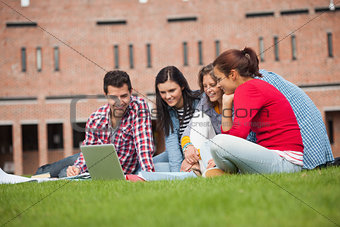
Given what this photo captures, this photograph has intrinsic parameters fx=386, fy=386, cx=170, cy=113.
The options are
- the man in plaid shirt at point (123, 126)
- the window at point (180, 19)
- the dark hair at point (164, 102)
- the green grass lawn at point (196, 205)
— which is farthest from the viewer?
the window at point (180, 19)

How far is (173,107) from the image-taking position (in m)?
6.30

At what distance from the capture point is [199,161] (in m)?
5.35

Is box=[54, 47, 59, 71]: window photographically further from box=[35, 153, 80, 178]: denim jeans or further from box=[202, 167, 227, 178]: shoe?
box=[202, 167, 227, 178]: shoe

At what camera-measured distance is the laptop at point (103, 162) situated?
15.4 ft

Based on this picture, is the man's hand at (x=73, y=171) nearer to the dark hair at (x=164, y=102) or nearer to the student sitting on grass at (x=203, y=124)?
the dark hair at (x=164, y=102)

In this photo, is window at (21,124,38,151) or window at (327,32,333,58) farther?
window at (21,124,38,151)

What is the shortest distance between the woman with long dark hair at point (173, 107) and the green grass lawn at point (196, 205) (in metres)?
2.40

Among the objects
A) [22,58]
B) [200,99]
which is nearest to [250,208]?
[200,99]

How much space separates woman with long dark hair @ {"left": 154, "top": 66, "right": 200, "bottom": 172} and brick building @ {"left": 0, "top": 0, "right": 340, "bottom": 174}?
781 inches

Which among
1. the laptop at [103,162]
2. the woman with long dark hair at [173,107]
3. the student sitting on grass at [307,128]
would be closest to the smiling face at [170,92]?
the woman with long dark hair at [173,107]

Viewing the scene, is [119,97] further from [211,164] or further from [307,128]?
[307,128]

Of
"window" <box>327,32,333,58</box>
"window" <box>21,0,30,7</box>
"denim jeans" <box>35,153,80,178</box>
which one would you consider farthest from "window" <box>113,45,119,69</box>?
"denim jeans" <box>35,153,80,178</box>

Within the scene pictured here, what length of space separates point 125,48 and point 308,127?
2337 centimetres

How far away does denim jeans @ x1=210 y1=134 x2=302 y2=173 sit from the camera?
13.3 feet
